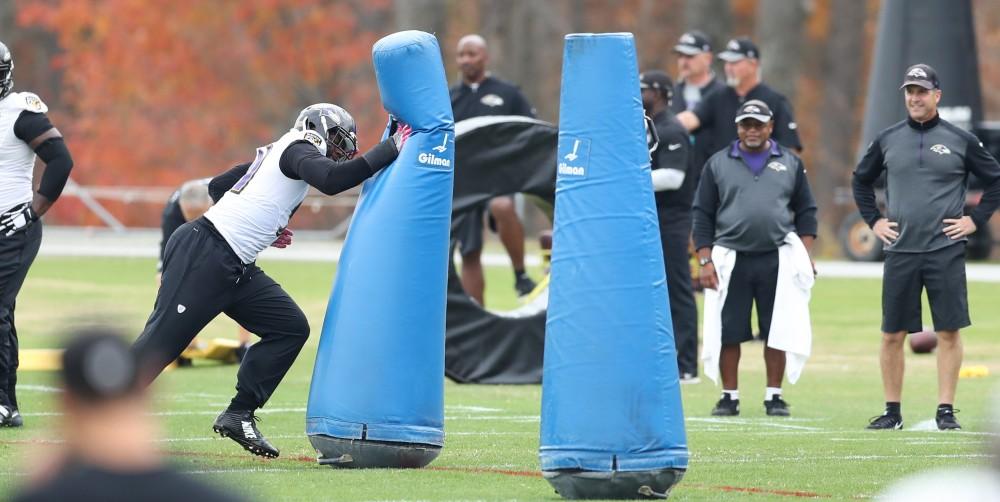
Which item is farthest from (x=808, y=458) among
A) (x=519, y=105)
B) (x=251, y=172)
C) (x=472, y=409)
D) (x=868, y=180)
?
(x=519, y=105)

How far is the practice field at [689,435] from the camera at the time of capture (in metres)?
8.62

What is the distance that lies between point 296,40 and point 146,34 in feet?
11.9

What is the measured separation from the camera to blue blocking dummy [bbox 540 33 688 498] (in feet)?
26.5

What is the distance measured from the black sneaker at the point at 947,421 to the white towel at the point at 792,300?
3.90 ft

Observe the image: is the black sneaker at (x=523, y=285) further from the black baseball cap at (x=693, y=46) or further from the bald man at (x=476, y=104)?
the black baseball cap at (x=693, y=46)

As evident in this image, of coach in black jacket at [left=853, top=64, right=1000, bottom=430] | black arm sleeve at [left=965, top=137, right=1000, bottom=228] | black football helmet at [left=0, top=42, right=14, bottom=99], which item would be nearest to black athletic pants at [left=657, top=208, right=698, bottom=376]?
coach in black jacket at [left=853, top=64, right=1000, bottom=430]

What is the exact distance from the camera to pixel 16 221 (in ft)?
36.6

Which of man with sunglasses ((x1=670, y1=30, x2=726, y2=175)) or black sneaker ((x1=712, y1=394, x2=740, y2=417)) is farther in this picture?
man with sunglasses ((x1=670, y1=30, x2=726, y2=175))

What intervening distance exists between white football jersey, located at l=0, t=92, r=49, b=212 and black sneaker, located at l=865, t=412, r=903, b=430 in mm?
5427

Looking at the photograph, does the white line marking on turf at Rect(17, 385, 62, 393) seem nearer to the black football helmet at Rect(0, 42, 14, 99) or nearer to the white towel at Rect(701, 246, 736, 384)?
the black football helmet at Rect(0, 42, 14, 99)

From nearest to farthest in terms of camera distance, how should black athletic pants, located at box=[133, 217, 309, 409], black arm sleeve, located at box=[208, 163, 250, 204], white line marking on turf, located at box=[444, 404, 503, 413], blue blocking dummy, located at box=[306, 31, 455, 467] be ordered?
blue blocking dummy, located at box=[306, 31, 455, 467] → black athletic pants, located at box=[133, 217, 309, 409] → black arm sleeve, located at box=[208, 163, 250, 204] → white line marking on turf, located at box=[444, 404, 503, 413]

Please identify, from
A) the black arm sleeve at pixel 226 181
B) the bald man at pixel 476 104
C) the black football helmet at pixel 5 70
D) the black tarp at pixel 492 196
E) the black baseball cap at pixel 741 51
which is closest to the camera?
the black arm sleeve at pixel 226 181

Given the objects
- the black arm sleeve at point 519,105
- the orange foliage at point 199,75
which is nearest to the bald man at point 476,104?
the black arm sleeve at point 519,105

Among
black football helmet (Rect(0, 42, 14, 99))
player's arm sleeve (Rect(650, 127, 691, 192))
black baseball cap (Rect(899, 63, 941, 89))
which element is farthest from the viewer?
player's arm sleeve (Rect(650, 127, 691, 192))
